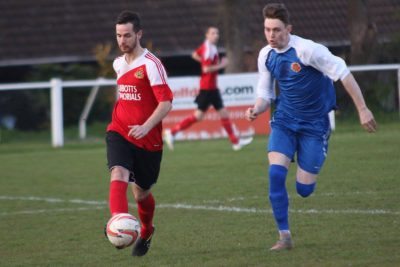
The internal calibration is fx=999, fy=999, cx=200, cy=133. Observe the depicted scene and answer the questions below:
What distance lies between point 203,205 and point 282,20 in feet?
11.6

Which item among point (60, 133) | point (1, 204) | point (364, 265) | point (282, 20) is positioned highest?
point (282, 20)

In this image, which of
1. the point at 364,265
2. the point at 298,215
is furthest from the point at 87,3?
the point at 364,265

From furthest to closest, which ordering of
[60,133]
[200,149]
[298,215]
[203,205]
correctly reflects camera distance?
[60,133]
[200,149]
[203,205]
[298,215]

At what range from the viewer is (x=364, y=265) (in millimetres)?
7379

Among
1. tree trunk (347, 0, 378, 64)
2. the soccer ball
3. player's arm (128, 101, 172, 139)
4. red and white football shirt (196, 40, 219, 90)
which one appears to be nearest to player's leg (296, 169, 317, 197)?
player's arm (128, 101, 172, 139)

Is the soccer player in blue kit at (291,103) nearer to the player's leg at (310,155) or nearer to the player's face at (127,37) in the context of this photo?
the player's leg at (310,155)

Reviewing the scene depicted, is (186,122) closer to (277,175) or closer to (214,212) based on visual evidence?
(214,212)

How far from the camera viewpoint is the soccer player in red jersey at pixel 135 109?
7.97m

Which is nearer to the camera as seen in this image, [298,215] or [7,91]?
[298,215]

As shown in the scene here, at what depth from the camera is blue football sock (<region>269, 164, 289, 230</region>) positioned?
835 centimetres

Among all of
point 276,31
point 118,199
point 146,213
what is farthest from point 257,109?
point 118,199

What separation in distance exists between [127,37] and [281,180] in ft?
5.75

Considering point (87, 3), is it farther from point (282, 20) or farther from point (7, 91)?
point (282, 20)

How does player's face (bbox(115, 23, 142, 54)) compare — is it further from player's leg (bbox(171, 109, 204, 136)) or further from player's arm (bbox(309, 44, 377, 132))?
player's leg (bbox(171, 109, 204, 136))
